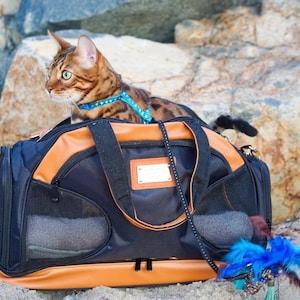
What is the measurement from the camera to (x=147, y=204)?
5.61 ft

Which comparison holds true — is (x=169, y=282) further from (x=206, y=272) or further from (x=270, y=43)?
(x=270, y=43)

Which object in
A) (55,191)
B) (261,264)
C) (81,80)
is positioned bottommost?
(261,264)

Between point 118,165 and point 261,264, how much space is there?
453 millimetres

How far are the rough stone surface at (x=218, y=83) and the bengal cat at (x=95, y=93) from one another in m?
0.43

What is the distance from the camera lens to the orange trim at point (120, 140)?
1698mm

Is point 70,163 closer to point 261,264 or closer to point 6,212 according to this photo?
point 6,212

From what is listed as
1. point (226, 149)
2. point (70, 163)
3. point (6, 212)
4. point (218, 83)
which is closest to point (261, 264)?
point (226, 149)

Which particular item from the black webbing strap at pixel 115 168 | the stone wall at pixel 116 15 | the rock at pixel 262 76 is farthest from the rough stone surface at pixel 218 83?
the black webbing strap at pixel 115 168

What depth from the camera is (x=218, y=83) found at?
9.71 feet

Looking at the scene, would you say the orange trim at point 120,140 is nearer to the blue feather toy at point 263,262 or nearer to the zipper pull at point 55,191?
the zipper pull at point 55,191

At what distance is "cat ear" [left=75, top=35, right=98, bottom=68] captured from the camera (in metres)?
2.18

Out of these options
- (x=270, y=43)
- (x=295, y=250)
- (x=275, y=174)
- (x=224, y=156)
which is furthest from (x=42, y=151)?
(x=270, y=43)

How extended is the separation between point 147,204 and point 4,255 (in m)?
0.41

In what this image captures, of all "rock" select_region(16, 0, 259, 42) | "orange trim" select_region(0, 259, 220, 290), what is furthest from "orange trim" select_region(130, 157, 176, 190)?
"rock" select_region(16, 0, 259, 42)
